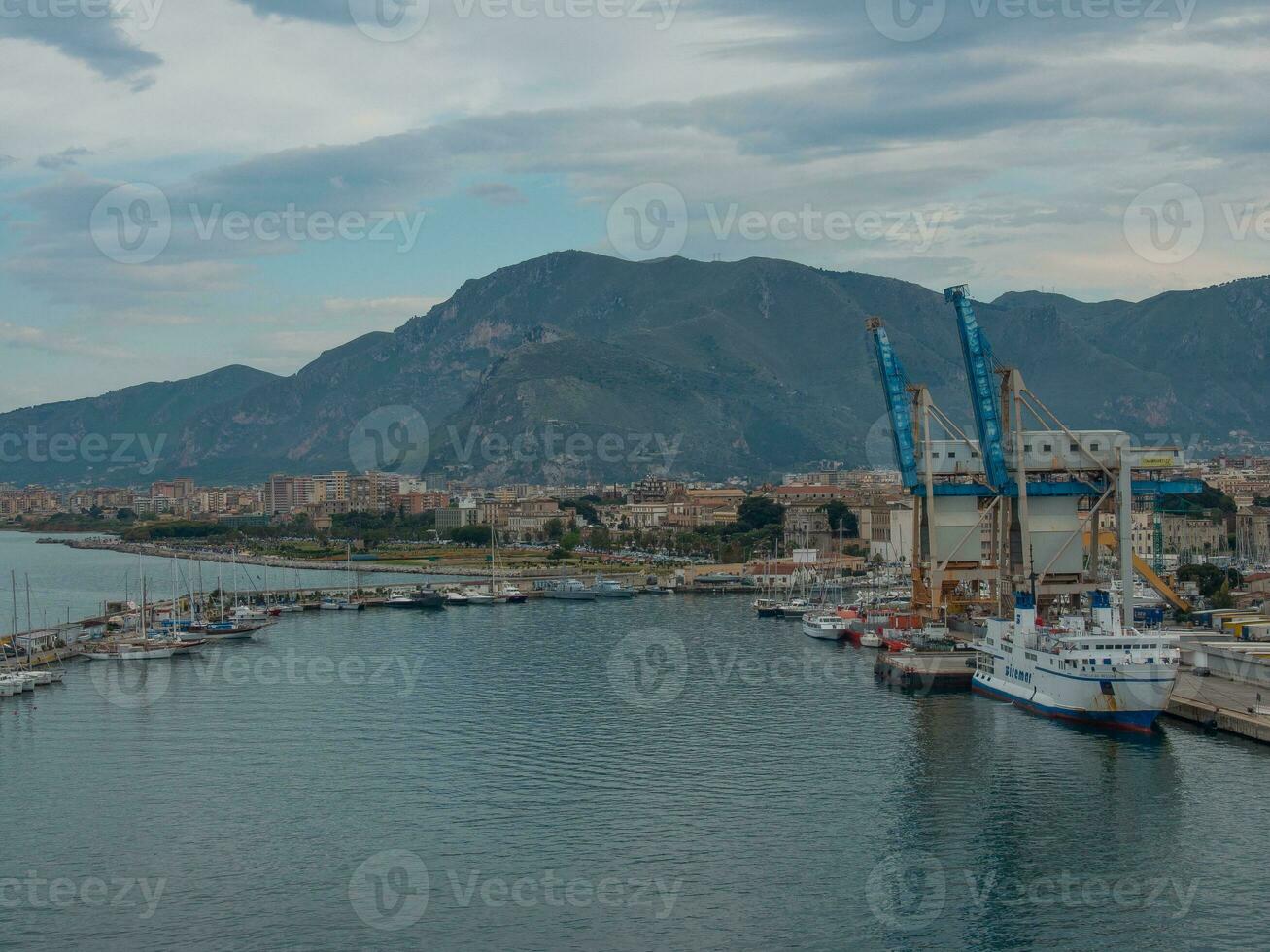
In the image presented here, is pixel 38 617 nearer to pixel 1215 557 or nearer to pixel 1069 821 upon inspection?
pixel 1069 821

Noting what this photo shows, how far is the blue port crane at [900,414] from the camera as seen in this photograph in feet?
121

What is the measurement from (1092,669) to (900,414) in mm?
13448

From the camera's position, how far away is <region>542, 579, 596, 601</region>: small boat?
55469 millimetres

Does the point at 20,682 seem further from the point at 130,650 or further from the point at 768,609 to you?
the point at 768,609

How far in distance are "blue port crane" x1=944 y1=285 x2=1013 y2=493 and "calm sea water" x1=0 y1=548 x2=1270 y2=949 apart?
24.1 feet

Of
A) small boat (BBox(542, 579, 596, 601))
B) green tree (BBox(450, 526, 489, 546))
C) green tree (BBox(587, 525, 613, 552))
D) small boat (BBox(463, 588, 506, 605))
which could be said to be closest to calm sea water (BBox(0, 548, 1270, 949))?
small boat (BBox(463, 588, 506, 605))

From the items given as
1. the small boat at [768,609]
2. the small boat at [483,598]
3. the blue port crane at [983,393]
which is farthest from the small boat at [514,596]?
the blue port crane at [983,393]

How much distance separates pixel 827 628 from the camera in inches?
1588

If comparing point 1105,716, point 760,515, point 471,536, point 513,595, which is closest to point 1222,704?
point 1105,716

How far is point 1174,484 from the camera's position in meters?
34.8

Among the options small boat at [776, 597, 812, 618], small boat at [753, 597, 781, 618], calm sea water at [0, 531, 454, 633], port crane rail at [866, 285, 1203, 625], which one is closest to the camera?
port crane rail at [866, 285, 1203, 625]

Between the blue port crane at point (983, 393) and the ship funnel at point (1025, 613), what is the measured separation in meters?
6.16

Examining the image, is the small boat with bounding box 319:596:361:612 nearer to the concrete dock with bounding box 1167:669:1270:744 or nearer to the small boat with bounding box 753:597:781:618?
the small boat with bounding box 753:597:781:618

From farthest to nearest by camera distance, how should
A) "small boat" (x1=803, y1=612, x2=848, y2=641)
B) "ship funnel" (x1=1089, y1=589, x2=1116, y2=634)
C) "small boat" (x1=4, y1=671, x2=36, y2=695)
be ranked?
"small boat" (x1=803, y1=612, x2=848, y2=641)
"small boat" (x1=4, y1=671, x2=36, y2=695)
"ship funnel" (x1=1089, y1=589, x2=1116, y2=634)
